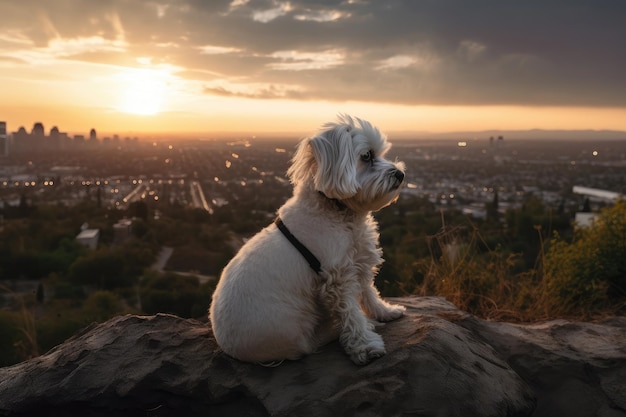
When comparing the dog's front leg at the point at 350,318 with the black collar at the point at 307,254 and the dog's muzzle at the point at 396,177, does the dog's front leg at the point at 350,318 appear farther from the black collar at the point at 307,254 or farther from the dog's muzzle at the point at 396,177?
the dog's muzzle at the point at 396,177

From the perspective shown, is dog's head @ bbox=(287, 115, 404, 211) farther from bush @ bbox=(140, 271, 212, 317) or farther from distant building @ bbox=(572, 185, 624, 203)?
distant building @ bbox=(572, 185, 624, 203)

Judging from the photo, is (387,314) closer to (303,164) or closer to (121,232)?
(303,164)

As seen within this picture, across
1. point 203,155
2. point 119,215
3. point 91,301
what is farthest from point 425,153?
point 91,301

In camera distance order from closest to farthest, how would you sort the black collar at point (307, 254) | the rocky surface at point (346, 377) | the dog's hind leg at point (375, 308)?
1. the rocky surface at point (346, 377)
2. the black collar at point (307, 254)
3. the dog's hind leg at point (375, 308)

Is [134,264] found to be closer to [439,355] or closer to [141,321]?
[141,321]

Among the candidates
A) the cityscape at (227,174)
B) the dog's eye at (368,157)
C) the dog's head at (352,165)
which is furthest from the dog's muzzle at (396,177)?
the cityscape at (227,174)

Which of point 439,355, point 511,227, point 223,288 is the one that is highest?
point 223,288
